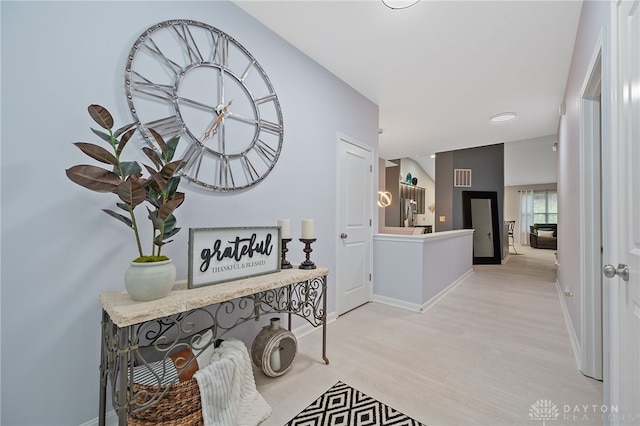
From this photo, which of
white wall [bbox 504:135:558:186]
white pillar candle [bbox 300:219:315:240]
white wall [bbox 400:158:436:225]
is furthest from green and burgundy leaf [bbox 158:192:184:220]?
white wall [bbox 400:158:436:225]

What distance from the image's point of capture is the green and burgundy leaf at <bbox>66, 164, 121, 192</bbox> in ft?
3.45

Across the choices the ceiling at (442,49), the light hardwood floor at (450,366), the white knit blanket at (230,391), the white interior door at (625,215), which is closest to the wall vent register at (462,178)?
the ceiling at (442,49)

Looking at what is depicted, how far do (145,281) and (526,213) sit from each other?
13.0 m

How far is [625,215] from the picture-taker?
1026mm

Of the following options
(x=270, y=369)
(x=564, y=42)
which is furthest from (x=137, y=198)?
(x=564, y=42)

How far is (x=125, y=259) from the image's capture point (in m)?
1.45

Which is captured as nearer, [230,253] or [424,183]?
[230,253]

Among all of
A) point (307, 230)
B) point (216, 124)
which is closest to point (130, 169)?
point (216, 124)

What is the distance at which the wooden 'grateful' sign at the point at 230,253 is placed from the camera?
141 centimetres

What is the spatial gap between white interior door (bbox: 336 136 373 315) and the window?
10.4 meters

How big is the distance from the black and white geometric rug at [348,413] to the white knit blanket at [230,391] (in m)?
0.22

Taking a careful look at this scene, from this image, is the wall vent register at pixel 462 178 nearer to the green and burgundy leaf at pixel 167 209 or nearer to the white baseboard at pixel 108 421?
the green and burgundy leaf at pixel 167 209

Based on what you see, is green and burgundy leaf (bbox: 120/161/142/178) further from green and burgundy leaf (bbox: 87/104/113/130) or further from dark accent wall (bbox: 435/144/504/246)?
dark accent wall (bbox: 435/144/504/246)

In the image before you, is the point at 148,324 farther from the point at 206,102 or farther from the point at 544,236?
the point at 544,236
